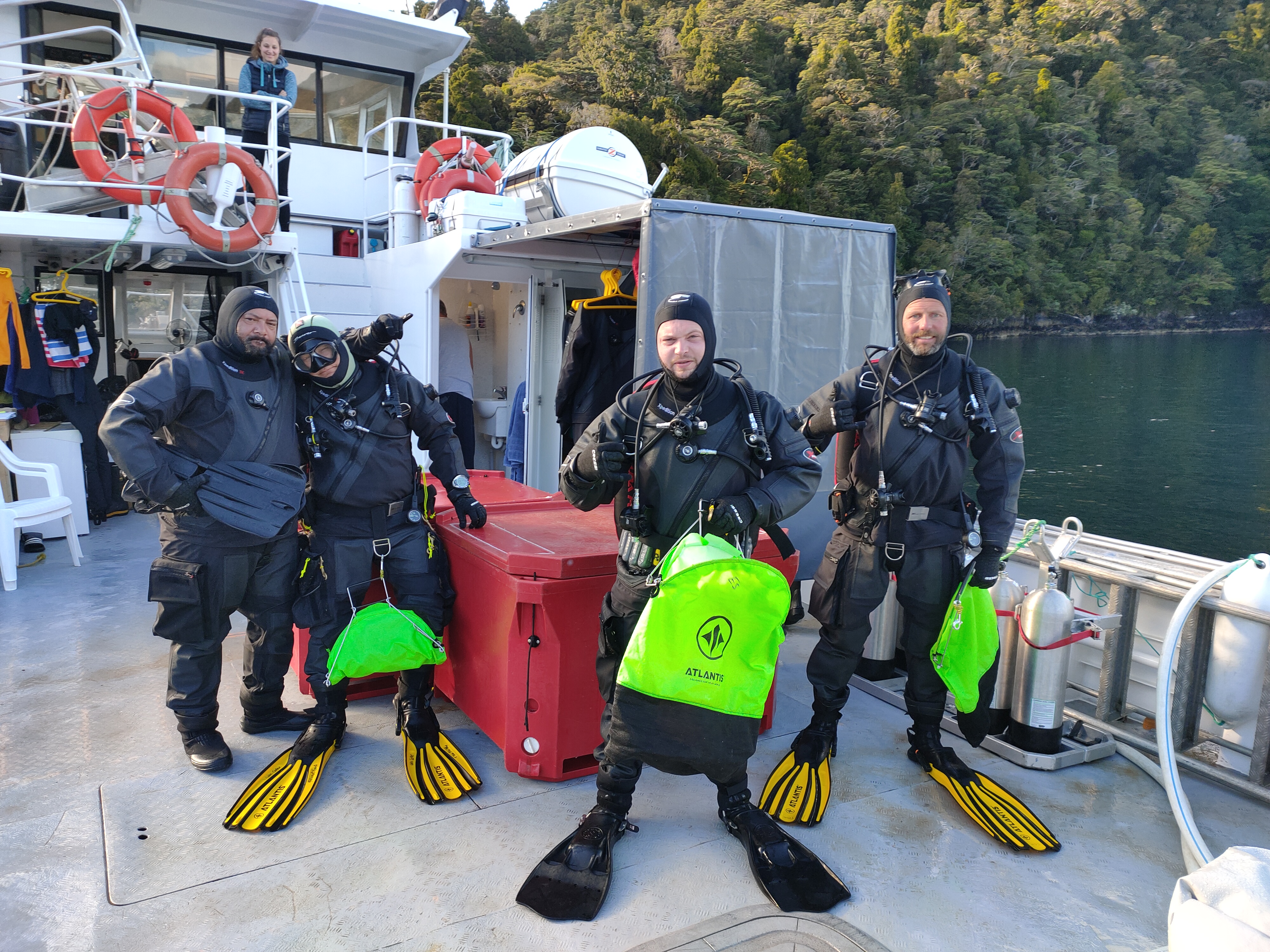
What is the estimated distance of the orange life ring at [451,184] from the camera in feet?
22.7

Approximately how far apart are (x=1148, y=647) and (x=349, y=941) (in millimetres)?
3330

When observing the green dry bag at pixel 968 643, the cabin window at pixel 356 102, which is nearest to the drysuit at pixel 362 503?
the green dry bag at pixel 968 643

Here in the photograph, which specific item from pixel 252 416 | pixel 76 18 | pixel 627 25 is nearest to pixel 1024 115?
pixel 627 25

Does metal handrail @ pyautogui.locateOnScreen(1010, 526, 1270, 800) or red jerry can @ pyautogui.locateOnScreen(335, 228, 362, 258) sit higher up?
red jerry can @ pyautogui.locateOnScreen(335, 228, 362, 258)

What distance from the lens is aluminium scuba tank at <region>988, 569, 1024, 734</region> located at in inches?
135

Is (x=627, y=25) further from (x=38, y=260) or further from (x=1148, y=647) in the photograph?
(x=1148, y=647)

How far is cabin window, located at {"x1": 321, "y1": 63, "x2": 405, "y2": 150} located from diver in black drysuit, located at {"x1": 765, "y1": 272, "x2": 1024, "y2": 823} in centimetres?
726

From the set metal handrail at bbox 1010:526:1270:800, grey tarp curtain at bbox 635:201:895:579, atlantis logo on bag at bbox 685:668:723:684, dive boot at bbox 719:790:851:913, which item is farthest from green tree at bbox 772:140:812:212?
atlantis logo on bag at bbox 685:668:723:684

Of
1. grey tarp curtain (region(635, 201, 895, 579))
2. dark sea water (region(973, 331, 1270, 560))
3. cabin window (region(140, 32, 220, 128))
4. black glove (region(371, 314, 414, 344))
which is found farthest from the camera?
dark sea water (region(973, 331, 1270, 560))

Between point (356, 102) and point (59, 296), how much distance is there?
12.0ft

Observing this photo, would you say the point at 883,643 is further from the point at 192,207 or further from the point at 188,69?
the point at 188,69

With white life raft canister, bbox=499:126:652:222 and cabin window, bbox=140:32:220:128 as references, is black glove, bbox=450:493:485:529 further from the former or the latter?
cabin window, bbox=140:32:220:128

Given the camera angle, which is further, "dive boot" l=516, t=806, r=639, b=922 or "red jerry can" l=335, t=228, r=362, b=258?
"red jerry can" l=335, t=228, r=362, b=258

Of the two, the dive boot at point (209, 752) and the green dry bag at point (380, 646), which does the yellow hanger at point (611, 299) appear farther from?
the dive boot at point (209, 752)
